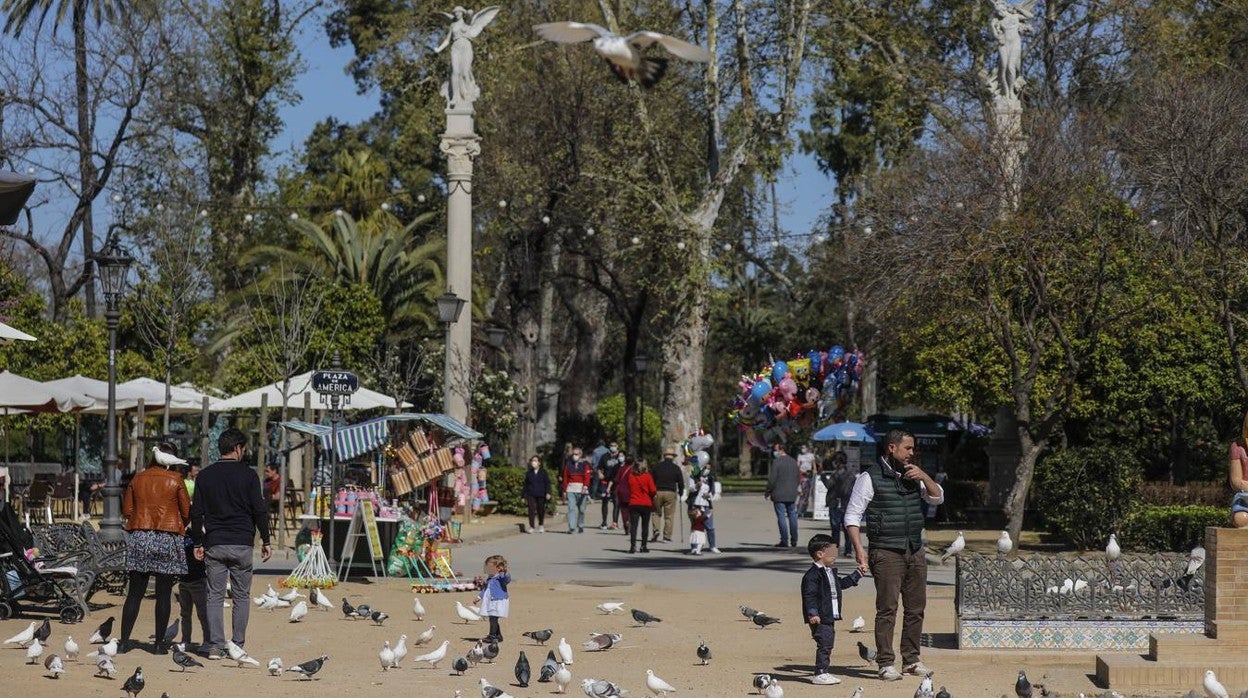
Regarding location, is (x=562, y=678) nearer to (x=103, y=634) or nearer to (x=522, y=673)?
(x=522, y=673)

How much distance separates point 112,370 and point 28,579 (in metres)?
4.27

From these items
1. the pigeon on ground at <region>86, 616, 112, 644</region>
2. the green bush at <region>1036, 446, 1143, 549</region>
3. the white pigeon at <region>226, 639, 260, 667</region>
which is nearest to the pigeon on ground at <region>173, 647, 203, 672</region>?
the white pigeon at <region>226, 639, 260, 667</region>

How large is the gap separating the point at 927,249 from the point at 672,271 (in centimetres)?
1775

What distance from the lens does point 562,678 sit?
11.0 metres

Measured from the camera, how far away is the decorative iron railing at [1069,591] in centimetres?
1276

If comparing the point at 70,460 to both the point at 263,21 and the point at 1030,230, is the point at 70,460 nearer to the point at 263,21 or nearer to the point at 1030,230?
the point at 263,21

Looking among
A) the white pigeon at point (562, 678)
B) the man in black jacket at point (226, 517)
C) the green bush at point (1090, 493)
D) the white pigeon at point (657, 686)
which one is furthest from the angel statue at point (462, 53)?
the white pigeon at point (657, 686)

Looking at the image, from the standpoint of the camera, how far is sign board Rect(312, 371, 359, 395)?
2017 centimetres

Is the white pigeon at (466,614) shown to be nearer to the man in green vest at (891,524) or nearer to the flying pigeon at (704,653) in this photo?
the flying pigeon at (704,653)

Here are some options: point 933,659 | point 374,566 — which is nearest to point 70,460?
point 374,566

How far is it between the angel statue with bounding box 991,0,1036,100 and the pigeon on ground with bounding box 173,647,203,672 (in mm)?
19581

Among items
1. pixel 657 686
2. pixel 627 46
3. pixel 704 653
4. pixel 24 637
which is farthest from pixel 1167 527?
pixel 627 46

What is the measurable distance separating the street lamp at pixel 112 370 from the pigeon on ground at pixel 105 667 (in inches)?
250

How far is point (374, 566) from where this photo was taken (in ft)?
64.5
